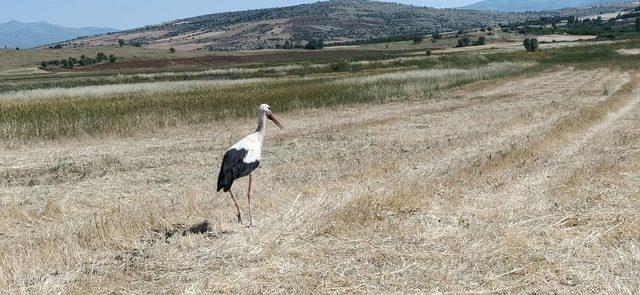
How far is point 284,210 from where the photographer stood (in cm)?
934

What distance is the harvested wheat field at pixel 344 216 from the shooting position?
21.0ft

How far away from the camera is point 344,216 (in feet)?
27.5

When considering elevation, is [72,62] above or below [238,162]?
below

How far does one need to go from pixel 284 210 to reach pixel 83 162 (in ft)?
26.2

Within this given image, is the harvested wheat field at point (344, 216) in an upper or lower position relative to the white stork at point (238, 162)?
lower

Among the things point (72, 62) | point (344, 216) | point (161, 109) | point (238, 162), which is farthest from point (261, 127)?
point (72, 62)

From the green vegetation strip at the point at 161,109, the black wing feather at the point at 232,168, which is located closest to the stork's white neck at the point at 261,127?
the black wing feather at the point at 232,168

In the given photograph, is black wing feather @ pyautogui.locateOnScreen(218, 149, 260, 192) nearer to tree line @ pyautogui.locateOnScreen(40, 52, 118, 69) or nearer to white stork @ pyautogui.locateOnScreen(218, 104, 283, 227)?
white stork @ pyautogui.locateOnScreen(218, 104, 283, 227)

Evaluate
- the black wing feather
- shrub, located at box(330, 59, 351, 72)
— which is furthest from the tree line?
the black wing feather

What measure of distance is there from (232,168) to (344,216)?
66.4 inches

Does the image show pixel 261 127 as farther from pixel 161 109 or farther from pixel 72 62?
pixel 72 62

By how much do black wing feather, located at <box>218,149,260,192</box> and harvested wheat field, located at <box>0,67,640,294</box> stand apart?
2.34 ft

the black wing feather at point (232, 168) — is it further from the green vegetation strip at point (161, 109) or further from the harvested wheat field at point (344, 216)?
the green vegetation strip at point (161, 109)

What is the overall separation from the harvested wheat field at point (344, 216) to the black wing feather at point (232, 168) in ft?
2.34
